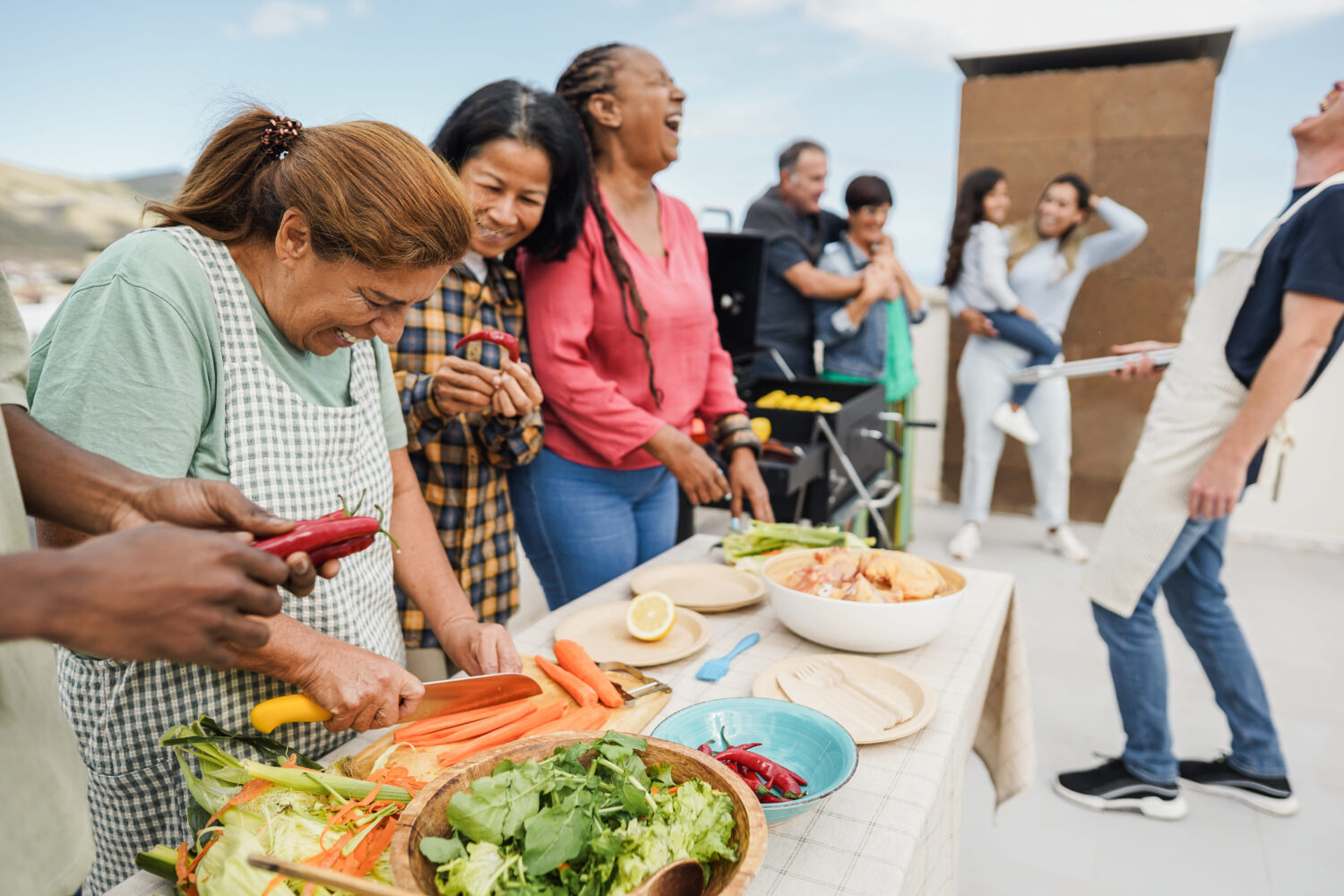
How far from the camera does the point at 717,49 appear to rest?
→ 21.8 ft

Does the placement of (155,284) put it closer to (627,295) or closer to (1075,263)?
(627,295)

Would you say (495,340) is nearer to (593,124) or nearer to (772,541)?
(593,124)

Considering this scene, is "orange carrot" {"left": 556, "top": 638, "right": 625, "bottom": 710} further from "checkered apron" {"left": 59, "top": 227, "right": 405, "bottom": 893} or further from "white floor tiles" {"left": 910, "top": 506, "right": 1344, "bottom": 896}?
"white floor tiles" {"left": 910, "top": 506, "right": 1344, "bottom": 896}

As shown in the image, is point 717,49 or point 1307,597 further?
point 717,49

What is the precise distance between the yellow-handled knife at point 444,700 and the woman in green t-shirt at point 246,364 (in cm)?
2

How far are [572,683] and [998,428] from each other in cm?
403

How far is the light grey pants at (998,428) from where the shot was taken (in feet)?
14.9

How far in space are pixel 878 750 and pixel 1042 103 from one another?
4925 millimetres

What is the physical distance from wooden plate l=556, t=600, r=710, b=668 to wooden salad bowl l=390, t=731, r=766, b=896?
1.55 ft

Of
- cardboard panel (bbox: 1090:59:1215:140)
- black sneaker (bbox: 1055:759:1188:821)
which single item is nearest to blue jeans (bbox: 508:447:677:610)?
black sneaker (bbox: 1055:759:1188:821)

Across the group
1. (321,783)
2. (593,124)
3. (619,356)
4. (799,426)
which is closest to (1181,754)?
(799,426)

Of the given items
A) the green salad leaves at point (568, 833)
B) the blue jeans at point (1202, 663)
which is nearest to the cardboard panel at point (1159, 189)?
the blue jeans at point (1202, 663)

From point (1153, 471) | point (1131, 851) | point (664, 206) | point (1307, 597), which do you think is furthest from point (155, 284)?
point (1307, 597)

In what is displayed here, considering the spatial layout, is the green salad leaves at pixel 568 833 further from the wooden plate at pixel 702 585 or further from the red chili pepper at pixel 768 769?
the wooden plate at pixel 702 585
